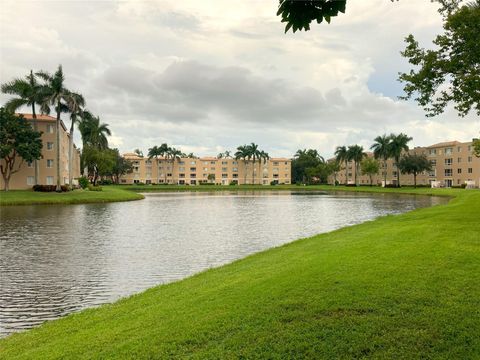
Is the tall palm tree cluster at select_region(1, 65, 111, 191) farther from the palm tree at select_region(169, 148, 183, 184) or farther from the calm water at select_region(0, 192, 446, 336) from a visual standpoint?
the palm tree at select_region(169, 148, 183, 184)

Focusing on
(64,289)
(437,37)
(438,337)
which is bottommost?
(64,289)

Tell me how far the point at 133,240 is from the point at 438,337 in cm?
2174

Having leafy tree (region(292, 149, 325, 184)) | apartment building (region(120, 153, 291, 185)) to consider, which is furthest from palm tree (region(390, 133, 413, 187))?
apartment building (region(120, 153, 291, 185))

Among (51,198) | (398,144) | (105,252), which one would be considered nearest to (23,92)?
(51,198)

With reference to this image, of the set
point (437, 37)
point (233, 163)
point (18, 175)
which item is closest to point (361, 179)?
point (233, 163)

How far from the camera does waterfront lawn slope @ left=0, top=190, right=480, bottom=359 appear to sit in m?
6.57

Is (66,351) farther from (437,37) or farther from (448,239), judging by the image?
(437,37)

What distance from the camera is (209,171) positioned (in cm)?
18425

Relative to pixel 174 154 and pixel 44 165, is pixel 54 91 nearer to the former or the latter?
pixel 44 165

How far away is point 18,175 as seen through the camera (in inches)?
2884

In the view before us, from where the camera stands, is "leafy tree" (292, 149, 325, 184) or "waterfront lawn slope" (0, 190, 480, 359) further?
"leafy tree" (292, 149, 325, 184)

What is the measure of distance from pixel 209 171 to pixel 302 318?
177 metres

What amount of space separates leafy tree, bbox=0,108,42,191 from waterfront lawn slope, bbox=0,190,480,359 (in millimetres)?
63186

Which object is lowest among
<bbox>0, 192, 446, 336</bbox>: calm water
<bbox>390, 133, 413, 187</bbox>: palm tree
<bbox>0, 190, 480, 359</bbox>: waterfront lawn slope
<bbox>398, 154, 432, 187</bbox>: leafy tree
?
<bbox>0, 192, 446, 336</bbox>: calm water
